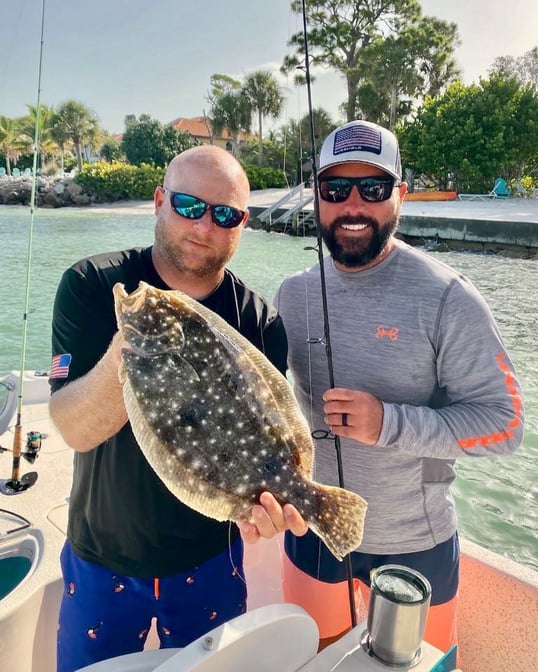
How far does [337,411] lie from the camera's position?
2.14 m

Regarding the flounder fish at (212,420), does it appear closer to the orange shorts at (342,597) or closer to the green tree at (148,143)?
the orange shorts at (342,597)

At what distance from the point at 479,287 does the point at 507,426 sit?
56.7 ft

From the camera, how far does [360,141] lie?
2.51 m

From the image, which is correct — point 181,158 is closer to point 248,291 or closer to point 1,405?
point 248,291

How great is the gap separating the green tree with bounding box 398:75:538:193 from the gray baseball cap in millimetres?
38701

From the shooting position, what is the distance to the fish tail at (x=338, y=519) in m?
1.82

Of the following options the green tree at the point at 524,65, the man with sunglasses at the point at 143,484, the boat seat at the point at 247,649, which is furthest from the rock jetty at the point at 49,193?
the boat seat at the point at 247,649

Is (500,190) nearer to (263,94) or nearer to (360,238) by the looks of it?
(263,94)

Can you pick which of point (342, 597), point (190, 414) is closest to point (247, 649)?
point (190, 414)

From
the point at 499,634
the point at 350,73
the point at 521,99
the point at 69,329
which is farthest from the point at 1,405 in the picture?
the point at 350,73

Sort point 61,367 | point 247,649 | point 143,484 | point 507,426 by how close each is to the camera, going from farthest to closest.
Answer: point 507,426 < point 143,484 < point 61,367 < point 247,649

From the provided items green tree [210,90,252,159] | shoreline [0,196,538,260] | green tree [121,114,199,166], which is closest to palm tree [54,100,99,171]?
green tree [121,114,199,166]

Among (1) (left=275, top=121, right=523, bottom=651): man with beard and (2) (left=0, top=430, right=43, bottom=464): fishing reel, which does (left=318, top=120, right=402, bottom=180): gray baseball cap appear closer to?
(1) (left=275, top=121, right=523, bottom=651): man with beard

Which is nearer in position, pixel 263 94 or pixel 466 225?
pixel 466 225
